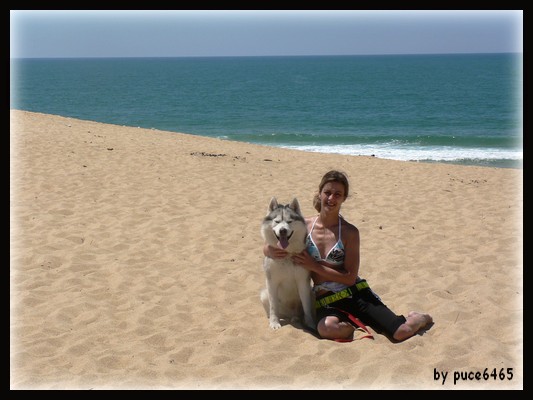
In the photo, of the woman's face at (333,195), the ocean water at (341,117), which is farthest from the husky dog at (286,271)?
the ocean water at (341,117)

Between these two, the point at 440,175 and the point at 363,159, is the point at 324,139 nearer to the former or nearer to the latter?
the point at 363,159

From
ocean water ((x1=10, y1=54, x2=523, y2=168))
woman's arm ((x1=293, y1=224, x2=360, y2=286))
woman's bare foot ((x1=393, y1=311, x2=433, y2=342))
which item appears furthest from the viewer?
ocean water ((x1=10, y1=54, x2=523, y2=168))

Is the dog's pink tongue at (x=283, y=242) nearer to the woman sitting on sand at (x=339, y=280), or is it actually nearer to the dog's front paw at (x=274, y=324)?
the woman sitting on sand at (x=339, y=280)

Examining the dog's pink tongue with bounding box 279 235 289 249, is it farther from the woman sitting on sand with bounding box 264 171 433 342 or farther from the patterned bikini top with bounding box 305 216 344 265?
the patterned bikini top with bounding box 305 216 344 265

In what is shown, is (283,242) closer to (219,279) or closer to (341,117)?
(219,279)

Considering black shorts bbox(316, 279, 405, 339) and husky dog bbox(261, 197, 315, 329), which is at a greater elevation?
husky dog bbox(261, 197, 315, 329)

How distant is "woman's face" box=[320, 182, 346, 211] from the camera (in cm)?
481

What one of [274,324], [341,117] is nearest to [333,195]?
[274,324]

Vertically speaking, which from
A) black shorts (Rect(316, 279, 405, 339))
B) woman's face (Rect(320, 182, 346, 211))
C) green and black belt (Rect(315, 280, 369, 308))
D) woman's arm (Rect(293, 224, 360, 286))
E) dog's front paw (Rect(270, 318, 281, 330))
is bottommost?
dog's front paw (Rect(270, 318, 281, 330))

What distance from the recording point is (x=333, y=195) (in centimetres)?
482

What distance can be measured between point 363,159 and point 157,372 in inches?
491

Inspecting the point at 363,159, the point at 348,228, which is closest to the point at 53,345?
the point at 348,228

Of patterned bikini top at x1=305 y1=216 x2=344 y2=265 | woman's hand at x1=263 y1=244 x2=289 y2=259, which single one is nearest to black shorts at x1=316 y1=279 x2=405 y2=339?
patterned bikini top at x1=305 y1=216 x2=344 y2=265

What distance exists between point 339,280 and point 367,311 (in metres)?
0.36
